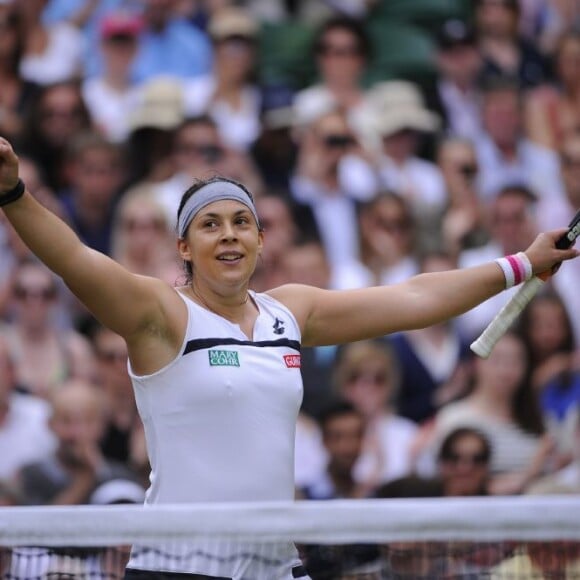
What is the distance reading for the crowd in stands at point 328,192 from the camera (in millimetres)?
9453

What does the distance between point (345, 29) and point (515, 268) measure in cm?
685

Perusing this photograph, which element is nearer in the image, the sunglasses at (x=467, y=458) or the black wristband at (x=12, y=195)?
the black wristband at (x=12, y=195)

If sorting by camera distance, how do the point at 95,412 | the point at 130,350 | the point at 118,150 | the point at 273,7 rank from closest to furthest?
1. the point at 130,350
2. the point at 95,412
3. the point at 118,150
4. the point at 273,7

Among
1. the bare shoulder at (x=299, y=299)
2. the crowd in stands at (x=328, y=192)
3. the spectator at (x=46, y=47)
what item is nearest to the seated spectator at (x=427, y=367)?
the crowd in stands at (x=328, y=192)

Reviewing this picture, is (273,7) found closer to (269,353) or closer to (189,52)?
(189,52)

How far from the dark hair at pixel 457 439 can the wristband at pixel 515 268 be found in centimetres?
368

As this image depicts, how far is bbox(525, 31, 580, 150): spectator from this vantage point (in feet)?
38.7

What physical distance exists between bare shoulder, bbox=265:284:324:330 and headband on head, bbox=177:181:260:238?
0.38 m

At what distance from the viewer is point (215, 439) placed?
16.5 ft

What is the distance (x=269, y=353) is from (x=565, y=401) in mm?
5213

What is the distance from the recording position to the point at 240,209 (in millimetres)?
5348

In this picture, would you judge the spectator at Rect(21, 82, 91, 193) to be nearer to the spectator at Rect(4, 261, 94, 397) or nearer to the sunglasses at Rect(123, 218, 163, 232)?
the sunglasses at Rect(123, 218, 163, 232)

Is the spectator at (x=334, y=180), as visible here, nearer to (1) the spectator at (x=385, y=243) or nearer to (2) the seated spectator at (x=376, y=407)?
(1) the spectator at (x=385, y=243)

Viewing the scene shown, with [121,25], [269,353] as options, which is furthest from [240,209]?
[121,25]
